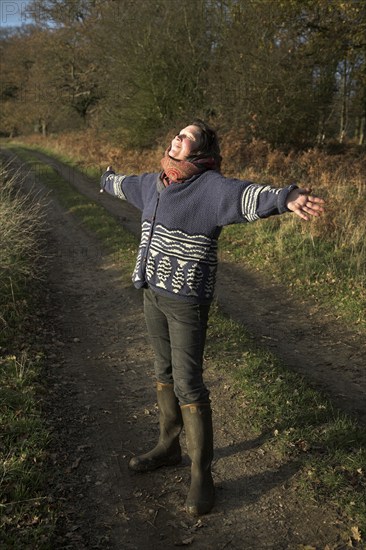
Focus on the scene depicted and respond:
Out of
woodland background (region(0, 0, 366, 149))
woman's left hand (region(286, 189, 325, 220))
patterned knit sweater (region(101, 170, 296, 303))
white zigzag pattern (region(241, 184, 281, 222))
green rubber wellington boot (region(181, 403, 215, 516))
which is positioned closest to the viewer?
woman's left hand (region(286, 189, 325, 220))

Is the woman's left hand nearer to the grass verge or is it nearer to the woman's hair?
the woman's hair

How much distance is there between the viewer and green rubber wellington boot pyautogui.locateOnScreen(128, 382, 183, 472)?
11.7 ft

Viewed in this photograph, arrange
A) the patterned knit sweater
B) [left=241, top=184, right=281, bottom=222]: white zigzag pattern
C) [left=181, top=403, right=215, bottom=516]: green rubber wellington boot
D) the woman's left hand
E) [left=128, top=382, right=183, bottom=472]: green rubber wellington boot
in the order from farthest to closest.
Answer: [left=128, top=382, right=183, bottom=472]: green rubber wellington boot < [left=181, top=403, right=215, bottom=516]: green rubber wellington boot < the patterned knit sweater < [left=241, top=184, right=281, bottom=222]: white zigzag pattern < the woman's left hand

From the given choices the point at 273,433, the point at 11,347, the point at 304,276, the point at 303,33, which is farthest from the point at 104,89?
the point at 273,433

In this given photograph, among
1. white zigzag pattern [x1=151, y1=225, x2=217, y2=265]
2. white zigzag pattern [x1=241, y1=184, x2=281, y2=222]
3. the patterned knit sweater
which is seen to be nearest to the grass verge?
the patterned knit sweater

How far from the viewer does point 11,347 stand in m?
5.45

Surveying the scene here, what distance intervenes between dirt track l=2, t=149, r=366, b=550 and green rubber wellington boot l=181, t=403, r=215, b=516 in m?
0.09

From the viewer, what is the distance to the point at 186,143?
297 cm

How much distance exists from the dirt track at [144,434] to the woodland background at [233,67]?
36.6ft

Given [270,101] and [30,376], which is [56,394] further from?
[270,101]

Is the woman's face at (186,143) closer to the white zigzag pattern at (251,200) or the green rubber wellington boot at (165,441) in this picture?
the white zigzag pattern at (251,200)

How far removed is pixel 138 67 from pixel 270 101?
5899mm

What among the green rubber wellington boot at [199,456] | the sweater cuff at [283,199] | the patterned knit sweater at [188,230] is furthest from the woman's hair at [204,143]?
the green rubber wellington boot at [199,456]

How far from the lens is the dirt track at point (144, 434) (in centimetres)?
302
